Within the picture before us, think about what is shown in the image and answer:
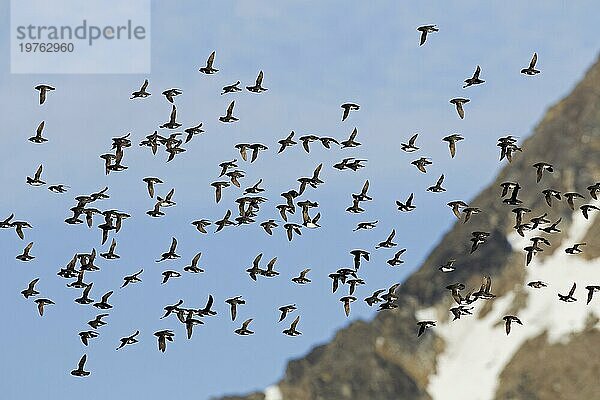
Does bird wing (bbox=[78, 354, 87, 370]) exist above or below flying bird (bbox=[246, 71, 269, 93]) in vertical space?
below

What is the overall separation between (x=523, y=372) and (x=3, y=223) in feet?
398

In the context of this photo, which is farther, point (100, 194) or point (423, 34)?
point (100, 194)

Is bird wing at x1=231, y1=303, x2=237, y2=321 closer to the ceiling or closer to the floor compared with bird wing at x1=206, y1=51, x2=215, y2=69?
closer to the floor

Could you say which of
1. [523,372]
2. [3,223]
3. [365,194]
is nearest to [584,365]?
[523,372]

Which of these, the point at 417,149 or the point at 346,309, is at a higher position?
the point at 417,149

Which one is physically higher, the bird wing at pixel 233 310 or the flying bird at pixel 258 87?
the flying bird at pixel 258 87

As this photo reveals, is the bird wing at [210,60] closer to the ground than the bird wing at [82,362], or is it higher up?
higher up

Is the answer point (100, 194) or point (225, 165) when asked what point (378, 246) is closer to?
point (225, 165)

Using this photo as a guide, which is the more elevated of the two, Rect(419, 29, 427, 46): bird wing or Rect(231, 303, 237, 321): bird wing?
Rect(419, 29, 427, 46): bird wing

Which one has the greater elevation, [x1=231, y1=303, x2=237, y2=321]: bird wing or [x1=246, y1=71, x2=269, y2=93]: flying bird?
[x1=246, y1=71, x2=269, y2=93]: flying bird

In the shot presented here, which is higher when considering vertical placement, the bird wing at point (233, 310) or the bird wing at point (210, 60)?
the bird wing at point (210, 60)

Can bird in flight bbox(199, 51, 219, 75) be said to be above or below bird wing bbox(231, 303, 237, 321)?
above

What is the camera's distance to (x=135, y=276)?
288 feet

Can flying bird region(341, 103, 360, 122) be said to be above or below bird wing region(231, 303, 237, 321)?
above
